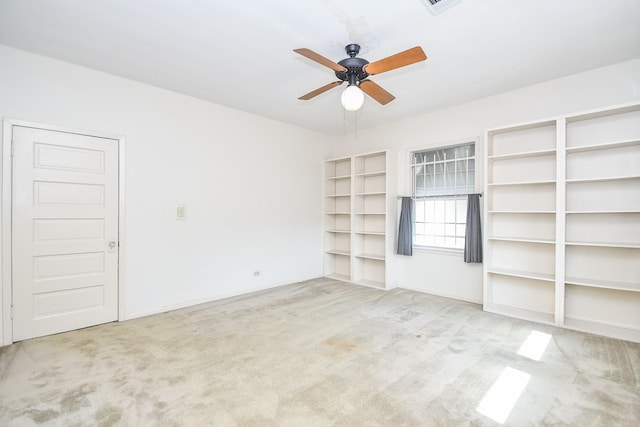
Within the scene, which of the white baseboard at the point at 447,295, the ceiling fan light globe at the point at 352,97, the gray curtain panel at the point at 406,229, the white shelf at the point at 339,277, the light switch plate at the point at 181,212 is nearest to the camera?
the ceiling fan light globe at the point at 352,97

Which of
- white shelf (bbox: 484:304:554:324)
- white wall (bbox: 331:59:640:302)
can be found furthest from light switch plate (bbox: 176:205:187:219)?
white shelf (bbox: 484:304:554:324)

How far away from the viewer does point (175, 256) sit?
384 centimetres

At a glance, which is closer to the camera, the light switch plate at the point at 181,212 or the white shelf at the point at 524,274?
the white shelf at the point at 524,274

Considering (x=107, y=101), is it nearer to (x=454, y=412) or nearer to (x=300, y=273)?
(x=300, y=273)

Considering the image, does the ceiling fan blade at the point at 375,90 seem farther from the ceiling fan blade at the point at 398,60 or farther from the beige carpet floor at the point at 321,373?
the beige carpet floor at the point at 321,373

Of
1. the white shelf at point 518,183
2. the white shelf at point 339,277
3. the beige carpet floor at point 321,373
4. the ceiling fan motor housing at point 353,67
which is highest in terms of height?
the ceiling fan motor housing at point 353,67

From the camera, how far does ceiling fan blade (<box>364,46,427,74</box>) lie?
205 centimetres

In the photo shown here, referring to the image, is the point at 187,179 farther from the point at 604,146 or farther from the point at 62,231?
the point at 604,146

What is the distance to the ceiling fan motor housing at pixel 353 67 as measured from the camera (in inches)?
96.7

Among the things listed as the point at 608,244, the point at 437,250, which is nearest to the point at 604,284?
the point at 608,244

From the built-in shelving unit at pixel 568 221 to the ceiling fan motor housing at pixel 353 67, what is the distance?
2.13 metres

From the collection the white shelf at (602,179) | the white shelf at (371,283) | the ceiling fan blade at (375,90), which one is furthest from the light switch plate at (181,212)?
the white shelf at (602,179)

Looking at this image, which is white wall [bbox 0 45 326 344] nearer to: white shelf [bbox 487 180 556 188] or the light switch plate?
the light switch plate

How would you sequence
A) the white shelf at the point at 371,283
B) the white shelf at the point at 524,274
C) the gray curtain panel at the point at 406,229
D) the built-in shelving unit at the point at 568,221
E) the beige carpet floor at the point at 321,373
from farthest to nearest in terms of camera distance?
the white shelf at the point at 371,283
the gray curtain panel at the point at 406,229
the white shelf at the point at 524,274
the built-in shelving unit at the point at 568,221
the beige carpet floor at the point at 321,373
